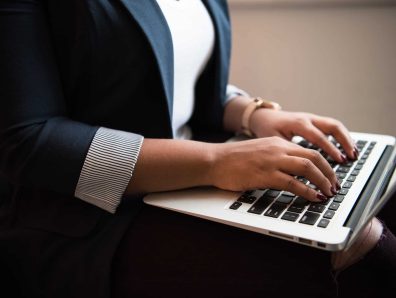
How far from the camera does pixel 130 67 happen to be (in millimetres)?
619

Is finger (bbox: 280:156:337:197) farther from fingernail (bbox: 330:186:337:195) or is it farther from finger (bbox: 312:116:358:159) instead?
finger (bbox: 312:116:358:159)

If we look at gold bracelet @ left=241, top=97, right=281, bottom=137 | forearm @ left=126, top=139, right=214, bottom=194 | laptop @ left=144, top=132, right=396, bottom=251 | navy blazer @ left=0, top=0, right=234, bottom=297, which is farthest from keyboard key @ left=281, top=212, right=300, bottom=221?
gold bracelet @ left=241, top=97, right=281, bottom=137

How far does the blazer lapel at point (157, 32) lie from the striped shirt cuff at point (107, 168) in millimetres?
111

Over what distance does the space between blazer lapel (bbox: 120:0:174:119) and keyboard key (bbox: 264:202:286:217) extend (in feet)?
0.76

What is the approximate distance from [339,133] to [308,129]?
57 mm

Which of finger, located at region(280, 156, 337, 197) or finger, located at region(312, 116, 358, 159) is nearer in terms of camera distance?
finger, located at region(280, 156, 337, 197)

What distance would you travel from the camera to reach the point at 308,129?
0.76 metres

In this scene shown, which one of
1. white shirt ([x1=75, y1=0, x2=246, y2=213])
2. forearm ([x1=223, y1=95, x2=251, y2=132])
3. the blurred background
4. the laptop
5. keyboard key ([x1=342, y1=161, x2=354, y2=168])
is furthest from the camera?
the blurred background

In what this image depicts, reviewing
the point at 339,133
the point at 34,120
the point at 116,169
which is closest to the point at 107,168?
the point at 116,169

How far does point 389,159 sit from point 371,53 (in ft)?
2.07

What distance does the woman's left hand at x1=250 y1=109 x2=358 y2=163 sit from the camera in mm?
722

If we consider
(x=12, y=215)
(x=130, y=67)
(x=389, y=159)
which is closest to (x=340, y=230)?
(x=389, y=159)

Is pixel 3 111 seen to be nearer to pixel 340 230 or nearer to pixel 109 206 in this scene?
pixel 109 206

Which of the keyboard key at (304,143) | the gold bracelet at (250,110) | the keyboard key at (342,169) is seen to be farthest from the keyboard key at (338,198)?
the gold bracelet at (250,110)
